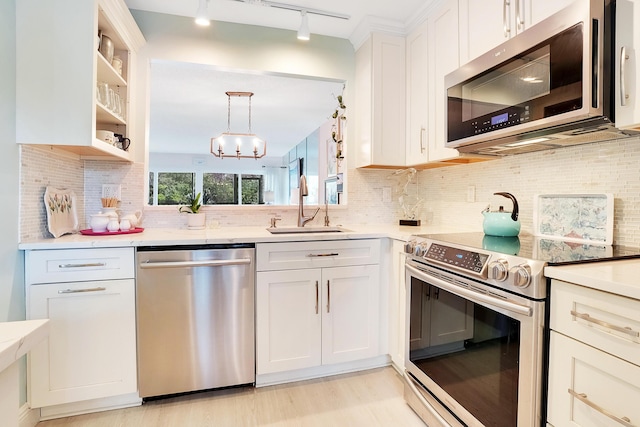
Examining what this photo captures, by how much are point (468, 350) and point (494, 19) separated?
1.57 meters

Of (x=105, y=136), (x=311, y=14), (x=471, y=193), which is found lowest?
(x=471, y=193)

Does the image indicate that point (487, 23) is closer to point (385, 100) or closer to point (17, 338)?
point (385, 100)

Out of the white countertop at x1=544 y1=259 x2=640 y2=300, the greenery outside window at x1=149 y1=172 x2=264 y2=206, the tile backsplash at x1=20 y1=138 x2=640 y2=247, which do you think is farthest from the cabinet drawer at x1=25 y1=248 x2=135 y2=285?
the greenery outside window at x1=149 y1=172 x2=264 y2=206

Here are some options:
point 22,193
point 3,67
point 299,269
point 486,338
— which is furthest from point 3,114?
point 486,338

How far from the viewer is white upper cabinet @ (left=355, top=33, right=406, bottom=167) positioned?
2.33 m

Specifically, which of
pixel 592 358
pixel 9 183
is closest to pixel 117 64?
pixel 9 183

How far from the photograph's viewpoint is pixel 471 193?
7.19 feet

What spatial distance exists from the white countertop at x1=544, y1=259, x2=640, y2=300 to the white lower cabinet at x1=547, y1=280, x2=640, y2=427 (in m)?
0.03

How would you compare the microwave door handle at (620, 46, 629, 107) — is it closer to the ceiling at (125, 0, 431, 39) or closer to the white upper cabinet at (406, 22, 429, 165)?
the white upper cabinet at (406, 22, 429, 165)

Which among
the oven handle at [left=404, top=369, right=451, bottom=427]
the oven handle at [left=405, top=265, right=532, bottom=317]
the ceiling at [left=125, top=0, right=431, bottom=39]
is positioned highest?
the ceiling at [left=125, top=0, right=431, bottom=39]

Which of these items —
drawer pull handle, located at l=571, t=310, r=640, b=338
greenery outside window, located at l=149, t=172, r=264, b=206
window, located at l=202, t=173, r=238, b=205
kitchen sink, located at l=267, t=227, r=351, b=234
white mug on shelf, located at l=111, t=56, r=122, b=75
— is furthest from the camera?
window, located at l=202, t=173, r=238, b=205

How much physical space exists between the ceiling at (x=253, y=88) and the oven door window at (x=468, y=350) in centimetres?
182

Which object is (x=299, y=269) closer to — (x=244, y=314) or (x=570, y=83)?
(x=244, y=314)

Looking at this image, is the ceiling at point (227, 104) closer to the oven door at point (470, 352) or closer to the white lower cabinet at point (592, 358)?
the oven door at point (470, 352)
